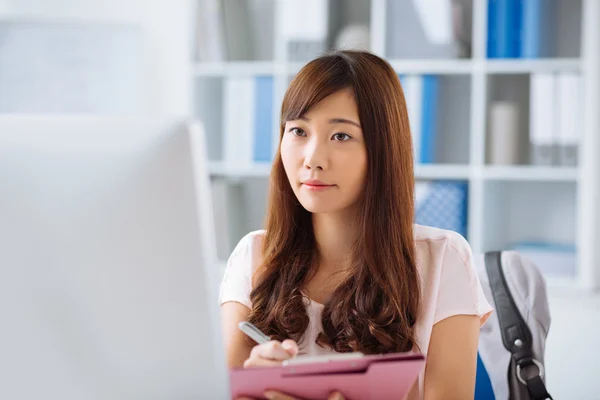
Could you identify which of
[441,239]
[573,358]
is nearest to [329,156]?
[441,239]

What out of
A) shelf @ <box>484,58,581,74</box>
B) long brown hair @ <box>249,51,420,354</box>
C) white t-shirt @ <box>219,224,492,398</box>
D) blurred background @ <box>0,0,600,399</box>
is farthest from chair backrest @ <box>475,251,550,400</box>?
shelf @ <box>484,58,581,74</box>

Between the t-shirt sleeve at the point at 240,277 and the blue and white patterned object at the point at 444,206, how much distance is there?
4.94ft

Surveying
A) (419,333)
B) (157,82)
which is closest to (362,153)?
(419,333)

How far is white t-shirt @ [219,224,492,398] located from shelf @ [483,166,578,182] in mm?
1520

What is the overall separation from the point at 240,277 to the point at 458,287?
0.44 meters

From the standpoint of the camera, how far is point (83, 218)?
2.21 feet

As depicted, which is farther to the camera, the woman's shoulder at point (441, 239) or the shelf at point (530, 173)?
the shelf at point (530, 173)

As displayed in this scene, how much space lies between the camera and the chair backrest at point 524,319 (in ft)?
5.19

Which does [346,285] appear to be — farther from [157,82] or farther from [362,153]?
[157,82]

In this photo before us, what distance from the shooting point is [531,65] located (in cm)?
293

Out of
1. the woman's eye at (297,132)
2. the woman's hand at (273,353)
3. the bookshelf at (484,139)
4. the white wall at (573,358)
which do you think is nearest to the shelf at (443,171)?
the bookshelf at (484,139)

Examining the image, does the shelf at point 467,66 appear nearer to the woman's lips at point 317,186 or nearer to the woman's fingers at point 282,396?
the woman's lips at point 317,186

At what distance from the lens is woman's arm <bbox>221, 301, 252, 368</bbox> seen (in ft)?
4.67

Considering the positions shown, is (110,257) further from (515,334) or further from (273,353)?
(515,334)
